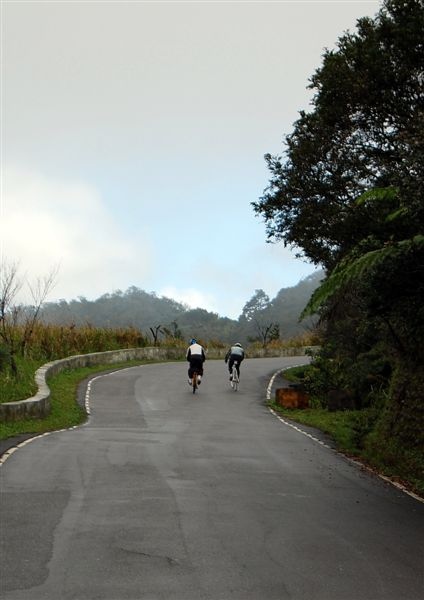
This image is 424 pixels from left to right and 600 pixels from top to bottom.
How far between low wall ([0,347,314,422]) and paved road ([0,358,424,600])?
265 cm

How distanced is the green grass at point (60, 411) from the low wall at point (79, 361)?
22cm

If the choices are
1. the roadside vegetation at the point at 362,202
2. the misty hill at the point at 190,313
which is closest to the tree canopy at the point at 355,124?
the roadside vegetation at the point at 362,202

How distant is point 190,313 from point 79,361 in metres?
110

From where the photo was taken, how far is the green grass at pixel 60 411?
15.0 metres

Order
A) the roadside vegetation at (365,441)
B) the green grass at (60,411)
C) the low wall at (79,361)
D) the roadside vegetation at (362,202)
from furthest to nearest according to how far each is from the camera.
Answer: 1. the low wall at (79,361)
2. the green grass at (60,411)
3. the roadside vegetation at (362,202)
4. the roadside vegetation at (365,441)

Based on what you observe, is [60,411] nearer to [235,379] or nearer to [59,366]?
[59,366]

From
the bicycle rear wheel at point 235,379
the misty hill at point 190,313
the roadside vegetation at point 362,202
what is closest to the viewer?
the roadside vegetation at point 362,202

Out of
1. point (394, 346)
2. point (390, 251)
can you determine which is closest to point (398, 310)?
point (390, 251)

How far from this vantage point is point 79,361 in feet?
97.6

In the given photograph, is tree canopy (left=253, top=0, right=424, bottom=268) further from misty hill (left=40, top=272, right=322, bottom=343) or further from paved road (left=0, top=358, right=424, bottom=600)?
misty hill (left=40, top=272, right=322, bottom=343)

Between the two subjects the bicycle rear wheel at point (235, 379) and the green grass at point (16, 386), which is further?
the bicycle rear wheel at point (235, 379)

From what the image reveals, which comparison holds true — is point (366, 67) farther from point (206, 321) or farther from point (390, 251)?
point (206, 321)

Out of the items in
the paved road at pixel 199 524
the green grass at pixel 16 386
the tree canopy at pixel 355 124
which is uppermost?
the tree canopy at pixel 355 124

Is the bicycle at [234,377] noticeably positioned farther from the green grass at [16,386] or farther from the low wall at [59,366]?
the green grass at [16,386]
